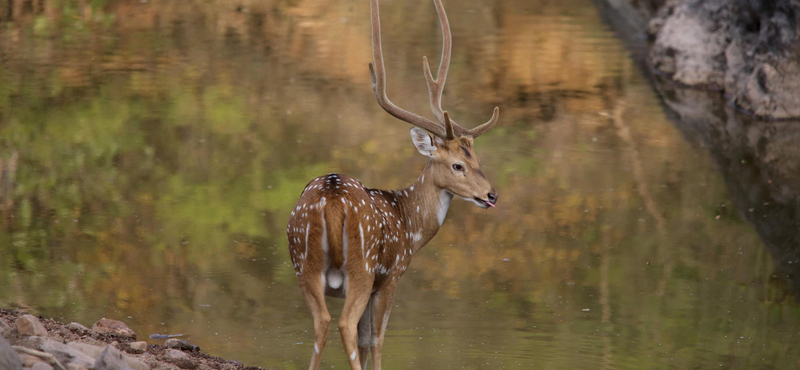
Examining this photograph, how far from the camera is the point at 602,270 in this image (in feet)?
27.0

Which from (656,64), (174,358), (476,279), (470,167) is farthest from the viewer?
(656,64)

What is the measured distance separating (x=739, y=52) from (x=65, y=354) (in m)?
11.9

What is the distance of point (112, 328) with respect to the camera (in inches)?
244

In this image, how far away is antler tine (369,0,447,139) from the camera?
6.24 meters

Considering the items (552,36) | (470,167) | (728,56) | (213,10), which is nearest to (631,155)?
(728,56)

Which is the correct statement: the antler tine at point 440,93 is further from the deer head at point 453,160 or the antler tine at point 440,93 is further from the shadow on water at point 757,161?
the shadow on water at point 757,161

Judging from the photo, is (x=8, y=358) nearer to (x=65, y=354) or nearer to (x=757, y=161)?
(x=65, y=354)

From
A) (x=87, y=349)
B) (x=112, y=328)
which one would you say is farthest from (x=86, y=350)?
(x=112, y=328)

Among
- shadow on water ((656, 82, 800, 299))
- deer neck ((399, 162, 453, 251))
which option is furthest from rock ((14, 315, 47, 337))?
shadow on water ((656, 82, 800, 299))

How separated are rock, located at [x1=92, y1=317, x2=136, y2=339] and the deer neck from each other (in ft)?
5.86

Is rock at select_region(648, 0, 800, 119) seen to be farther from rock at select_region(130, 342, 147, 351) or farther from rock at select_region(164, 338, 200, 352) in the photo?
rock at select_region(130, 342, 147, 351)

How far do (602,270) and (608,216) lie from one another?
4.83 ft

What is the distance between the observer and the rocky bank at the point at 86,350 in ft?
14.5

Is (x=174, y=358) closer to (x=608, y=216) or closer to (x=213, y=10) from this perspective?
(x=608, y=216)
